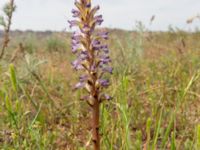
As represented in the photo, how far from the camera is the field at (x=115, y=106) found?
78.9 inches

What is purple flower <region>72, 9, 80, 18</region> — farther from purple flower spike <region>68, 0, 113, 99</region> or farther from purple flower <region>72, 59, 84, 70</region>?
purple flower <region>72, 59, 84, 70</region>

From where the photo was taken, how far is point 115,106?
9.45 ft

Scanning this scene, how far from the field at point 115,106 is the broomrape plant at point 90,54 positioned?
6.8 inches

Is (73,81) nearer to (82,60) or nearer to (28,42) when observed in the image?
(82,60)

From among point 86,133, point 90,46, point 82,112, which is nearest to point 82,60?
point 90,46

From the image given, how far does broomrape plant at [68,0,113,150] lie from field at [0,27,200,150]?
0.57 feet

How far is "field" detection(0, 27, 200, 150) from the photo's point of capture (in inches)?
78.9

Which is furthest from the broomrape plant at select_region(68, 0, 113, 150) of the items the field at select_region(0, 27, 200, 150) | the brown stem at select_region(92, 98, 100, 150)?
the field at select_region(0, 27, 200, 150)

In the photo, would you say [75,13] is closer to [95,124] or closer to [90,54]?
[90,54]

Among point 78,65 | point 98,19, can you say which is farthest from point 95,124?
point 98,19

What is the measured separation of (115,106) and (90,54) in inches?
61.2

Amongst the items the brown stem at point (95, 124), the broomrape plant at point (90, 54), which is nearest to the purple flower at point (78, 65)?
the broomrape plant at point (90, 54)

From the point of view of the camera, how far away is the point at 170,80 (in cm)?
455

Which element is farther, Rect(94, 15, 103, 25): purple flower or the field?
the field
